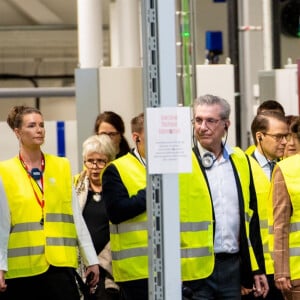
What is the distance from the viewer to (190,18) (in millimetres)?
8961

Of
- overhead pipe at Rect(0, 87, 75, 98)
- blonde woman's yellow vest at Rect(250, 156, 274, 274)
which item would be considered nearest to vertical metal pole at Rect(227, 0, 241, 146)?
overhead pipe at Rect(0, 87, 75, 98)

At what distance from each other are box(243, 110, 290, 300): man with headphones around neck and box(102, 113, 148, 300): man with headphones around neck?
834 mm

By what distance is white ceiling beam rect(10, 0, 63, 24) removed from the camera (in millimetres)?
20969

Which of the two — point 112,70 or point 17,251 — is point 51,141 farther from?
point 17,251

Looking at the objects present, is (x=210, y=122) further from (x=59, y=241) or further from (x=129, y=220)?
(x=59, y=241)

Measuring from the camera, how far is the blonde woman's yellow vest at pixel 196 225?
6.93 meters

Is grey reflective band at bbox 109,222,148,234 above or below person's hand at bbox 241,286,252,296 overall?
above

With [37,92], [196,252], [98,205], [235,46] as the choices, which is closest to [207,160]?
[196,252]

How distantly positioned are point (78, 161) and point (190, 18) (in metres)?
2.36

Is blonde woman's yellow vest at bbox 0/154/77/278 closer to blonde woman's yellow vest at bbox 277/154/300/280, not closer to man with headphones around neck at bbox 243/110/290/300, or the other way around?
man with headphones around neck at bbox 243/110/290/300

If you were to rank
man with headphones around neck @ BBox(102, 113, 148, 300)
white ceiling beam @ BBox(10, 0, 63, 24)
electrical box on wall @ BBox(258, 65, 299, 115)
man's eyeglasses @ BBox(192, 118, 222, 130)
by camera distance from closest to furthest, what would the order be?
1. man's eyeglasses @ BBox(192, 118, 222, 130)
2. man with headphones around neck @ BBox(102, 113, 148, 300)
3. electrical box on wall @ BBox(258, 65, 299, 115)
4. white ceiling beam @ BBox(10, 0, 63, 24)

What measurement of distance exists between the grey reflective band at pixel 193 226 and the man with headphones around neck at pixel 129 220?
37cm

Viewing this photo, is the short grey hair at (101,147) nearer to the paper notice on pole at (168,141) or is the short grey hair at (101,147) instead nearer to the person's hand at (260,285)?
the person's hand at (260,285)

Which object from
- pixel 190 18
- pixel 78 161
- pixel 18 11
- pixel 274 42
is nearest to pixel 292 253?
pixel 190 18
